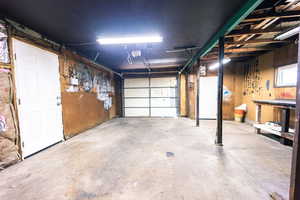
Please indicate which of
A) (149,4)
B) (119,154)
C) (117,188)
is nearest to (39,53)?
(149,4)

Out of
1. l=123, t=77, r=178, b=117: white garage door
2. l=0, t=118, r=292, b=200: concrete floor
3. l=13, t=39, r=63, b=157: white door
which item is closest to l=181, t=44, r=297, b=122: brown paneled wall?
l=123, t=77, r=178, b=117: white garage door

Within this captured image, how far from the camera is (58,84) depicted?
3615 millimetres

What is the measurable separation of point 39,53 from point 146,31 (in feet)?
8.53

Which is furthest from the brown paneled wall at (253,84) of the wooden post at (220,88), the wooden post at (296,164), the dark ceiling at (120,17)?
the wooden post at (296,164)

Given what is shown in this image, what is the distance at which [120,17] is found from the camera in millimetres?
2443

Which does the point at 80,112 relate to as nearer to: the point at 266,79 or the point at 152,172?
the point at 152,172

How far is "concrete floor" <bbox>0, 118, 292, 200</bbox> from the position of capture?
5.53 ft

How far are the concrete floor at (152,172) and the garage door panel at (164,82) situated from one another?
5084 millimetres

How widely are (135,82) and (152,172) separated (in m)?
6.54

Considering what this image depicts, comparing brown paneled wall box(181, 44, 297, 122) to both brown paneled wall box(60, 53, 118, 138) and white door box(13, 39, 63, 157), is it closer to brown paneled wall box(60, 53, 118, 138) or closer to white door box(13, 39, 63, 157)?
brown paneled wall box(60, 53, 118, 138)

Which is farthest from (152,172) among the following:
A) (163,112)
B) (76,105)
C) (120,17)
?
(163,112)

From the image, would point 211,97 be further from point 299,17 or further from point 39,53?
point 39,53

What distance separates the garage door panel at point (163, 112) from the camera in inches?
316

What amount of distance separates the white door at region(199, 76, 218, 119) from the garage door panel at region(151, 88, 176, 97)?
5.85 feet
